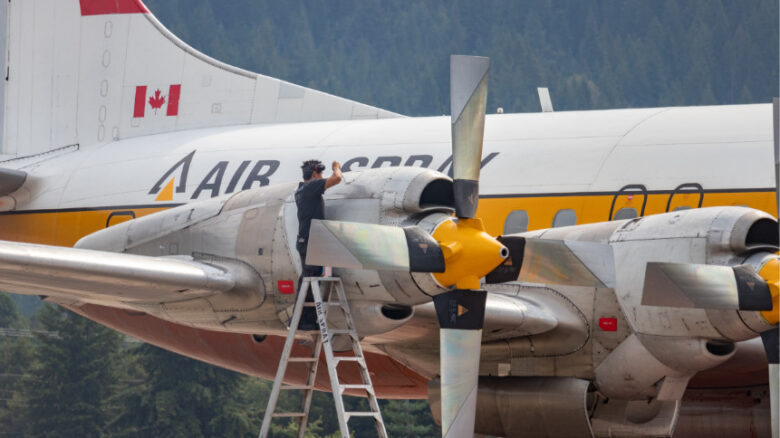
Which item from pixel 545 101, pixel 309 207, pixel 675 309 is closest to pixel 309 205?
pixel 309 207

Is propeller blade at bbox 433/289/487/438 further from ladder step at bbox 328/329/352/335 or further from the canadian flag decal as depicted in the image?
the canadian flag decal

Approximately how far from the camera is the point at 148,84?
17.1m

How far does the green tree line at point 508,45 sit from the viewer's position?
5871 inches

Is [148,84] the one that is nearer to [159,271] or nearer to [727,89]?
[159,271]

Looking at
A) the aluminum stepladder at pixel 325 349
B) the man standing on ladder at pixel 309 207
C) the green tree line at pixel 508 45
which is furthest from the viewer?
the green tree line at pixel 508 45

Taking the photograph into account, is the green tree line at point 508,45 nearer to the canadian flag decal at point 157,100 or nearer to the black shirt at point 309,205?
the canadian flag decal at point 157,100

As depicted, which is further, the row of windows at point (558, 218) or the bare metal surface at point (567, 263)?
the row of windows at point (558, 218)

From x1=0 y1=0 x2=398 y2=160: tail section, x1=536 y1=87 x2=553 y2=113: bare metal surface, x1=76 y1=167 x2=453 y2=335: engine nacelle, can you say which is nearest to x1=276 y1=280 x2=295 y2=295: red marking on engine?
x1=76 y1=167 x2=453 y2=335: engine nacelle

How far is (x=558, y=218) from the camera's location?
11891 mm

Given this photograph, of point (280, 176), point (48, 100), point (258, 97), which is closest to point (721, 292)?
point (280, 176)

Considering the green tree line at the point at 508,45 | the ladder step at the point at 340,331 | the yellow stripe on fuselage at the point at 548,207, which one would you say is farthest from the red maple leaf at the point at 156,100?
the green tree line at the point at 508,45

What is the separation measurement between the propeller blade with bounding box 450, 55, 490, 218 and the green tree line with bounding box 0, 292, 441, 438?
33.2 metres

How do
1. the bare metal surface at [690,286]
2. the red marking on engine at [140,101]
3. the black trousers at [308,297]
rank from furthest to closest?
the red marking on engine at [140,101] < the black trousers at [308,297] < the bare metal surface at [690,286]

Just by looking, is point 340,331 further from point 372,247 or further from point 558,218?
point 558,218
